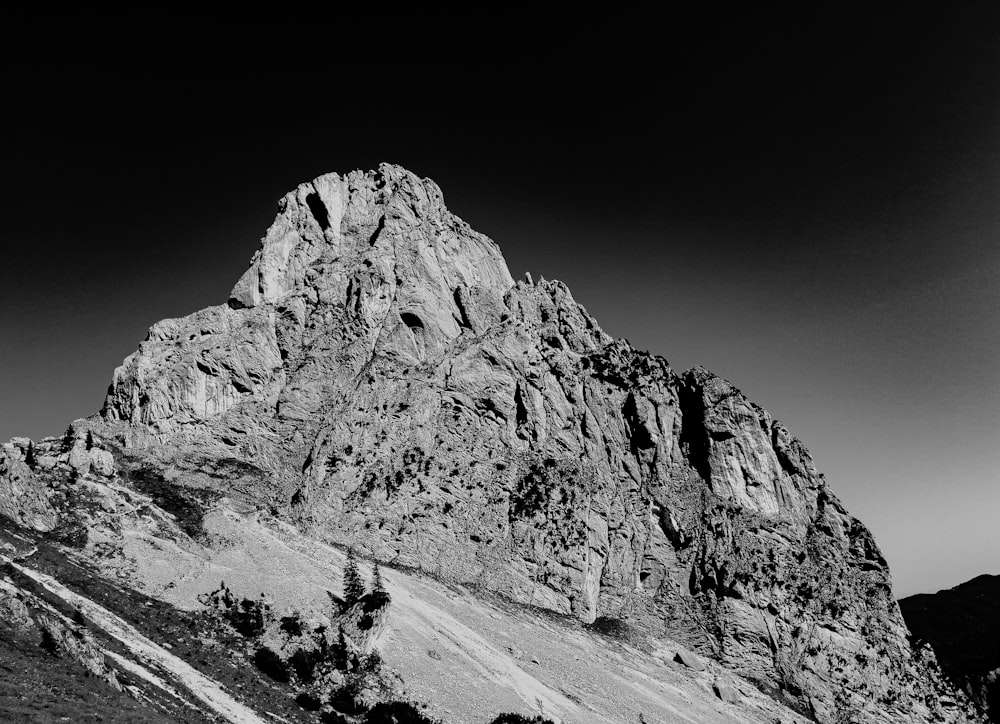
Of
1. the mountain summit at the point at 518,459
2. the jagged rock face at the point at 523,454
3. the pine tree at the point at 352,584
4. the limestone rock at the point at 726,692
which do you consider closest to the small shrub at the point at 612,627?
the mountain summit at the point at 518,459

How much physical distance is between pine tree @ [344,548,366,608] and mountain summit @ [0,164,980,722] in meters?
13.8

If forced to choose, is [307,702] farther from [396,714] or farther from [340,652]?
[340,652]

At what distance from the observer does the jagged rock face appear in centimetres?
7894

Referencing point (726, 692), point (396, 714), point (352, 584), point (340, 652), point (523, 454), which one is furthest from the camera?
point (523, 454)

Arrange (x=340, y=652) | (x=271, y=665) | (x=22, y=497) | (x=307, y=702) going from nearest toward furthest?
(x=307, y=702), (x=271, y=665), (x=340, y=652), (x=22, y=497)

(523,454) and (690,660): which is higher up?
(523,454)

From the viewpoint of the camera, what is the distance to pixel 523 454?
90.0 metres

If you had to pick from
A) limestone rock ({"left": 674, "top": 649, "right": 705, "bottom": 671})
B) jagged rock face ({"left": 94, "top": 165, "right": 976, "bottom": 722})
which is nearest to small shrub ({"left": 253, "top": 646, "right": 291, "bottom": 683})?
jagged rock face ({"left": 94, "top": 165, "right": 976, "bottom": 722})

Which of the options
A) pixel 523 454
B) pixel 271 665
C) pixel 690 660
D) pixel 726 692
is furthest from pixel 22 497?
pixel 726 692

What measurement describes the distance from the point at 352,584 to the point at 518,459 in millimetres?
39757

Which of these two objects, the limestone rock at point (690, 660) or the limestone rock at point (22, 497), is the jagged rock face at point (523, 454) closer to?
the limestone rock at point (690, 660)

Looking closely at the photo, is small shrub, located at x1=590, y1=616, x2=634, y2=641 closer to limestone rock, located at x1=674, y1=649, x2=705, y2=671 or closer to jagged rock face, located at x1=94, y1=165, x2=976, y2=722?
jagged rock face, located at x1=94, y1=165, x2=976, y2=722

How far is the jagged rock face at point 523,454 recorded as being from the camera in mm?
78938

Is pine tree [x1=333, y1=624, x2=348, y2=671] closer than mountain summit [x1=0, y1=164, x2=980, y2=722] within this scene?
Yes
